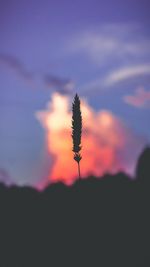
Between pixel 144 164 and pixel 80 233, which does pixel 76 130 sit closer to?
pixel 80 233

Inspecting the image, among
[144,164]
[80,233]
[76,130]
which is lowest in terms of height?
[80,233]

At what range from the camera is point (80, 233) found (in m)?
20.4

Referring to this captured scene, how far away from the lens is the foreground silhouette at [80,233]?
19906mm

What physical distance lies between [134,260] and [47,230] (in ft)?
21.5

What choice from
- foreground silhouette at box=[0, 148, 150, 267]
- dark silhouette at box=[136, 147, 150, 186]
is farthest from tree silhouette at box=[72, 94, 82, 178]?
dark silhouette at box=[136, 147, 150, 186]

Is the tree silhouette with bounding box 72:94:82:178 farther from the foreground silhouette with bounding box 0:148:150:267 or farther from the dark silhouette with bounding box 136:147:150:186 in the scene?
the dark silhouette with bounding box 136:147:150:186

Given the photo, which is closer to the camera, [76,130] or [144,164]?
[76,130]

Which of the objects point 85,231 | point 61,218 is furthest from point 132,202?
point 85,231

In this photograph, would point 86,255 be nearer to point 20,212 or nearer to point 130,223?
point 130,223

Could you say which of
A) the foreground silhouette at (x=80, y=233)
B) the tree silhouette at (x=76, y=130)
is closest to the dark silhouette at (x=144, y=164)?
the foreground silhouette at (x=80, y=233)

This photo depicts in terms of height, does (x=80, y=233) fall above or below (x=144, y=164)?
below

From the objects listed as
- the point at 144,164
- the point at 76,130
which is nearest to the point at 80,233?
the point at 76,130

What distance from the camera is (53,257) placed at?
850 inches

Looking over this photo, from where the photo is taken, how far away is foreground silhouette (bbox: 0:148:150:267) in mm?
19906
